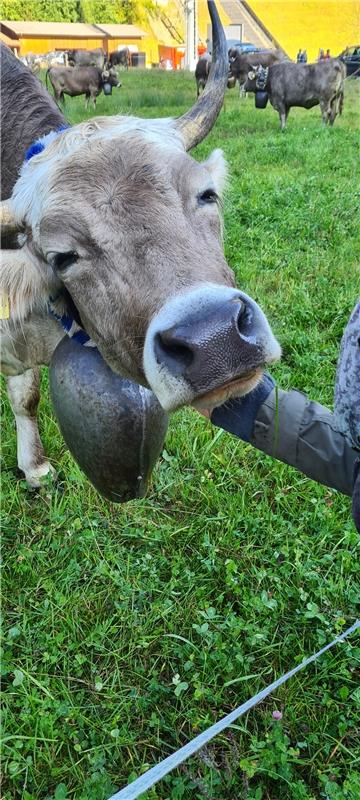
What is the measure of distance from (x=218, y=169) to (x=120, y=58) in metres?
13.4

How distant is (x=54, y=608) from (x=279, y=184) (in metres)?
5.93

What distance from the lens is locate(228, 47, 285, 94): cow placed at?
19750 millimetres

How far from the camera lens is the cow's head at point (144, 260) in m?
1.50

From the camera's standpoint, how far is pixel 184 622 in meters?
2.35

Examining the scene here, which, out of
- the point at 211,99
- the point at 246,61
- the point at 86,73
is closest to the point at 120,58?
the point at 86,73

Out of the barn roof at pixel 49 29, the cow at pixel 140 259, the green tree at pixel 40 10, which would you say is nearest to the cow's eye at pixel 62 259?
the cow at pixel 140 259

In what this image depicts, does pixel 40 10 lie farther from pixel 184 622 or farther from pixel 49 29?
pixel 184 622

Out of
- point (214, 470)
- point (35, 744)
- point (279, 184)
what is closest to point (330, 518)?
point (214, 470)

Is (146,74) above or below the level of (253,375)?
above

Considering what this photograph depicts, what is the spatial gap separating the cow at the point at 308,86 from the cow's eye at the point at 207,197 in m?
14.3

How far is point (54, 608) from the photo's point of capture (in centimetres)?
242

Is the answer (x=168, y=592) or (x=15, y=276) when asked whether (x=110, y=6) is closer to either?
(x=15, y=276)

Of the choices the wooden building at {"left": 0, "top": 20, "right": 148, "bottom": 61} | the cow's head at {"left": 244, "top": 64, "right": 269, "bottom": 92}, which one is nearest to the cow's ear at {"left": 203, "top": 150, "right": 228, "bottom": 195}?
the wooden building at {"left": 0, "top": 20, "right": 148, "bottom": 61}

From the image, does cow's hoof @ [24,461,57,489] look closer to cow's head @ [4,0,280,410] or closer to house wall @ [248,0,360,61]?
cow's head @ [4,0,280,410]
